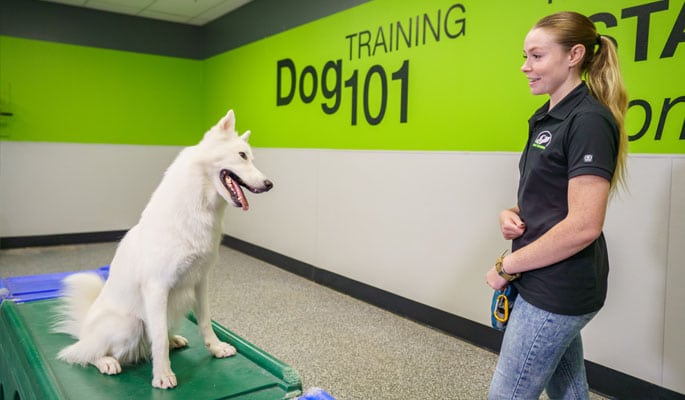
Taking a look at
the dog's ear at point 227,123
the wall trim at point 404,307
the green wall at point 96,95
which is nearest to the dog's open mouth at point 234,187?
the dog's ear at point 227,123

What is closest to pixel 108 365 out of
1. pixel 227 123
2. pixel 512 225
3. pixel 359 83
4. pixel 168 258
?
pixel 168 258

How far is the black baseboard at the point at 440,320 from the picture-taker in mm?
2186

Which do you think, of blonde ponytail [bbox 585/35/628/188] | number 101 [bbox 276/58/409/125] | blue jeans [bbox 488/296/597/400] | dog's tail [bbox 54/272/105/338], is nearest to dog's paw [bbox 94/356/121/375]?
dog's tail [bbox 54/272/105/338]

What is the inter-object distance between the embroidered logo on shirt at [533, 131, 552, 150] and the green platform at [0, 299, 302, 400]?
102cm

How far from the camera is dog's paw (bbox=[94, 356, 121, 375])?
1.54 m

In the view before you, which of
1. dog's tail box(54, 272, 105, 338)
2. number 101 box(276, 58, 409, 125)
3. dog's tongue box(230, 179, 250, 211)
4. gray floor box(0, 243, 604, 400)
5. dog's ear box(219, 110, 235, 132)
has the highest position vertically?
number 101 box(276, 58, 409, 125)

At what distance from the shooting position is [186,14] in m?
5.57

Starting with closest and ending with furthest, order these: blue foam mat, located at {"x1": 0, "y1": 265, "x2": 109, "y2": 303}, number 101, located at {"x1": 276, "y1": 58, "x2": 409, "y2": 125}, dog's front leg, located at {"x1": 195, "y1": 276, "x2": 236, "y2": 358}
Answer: dog's front leg, located at {"x1": 195, "y1": 276, "x2": 236, "y2": 358} → blue foam mat, located at {"x1": 0, "y1": 265, "x2": 109, "y2": 303} → number 101, located at {"x1": 276, "y1": 58, "x2": 409, "y2": 125}

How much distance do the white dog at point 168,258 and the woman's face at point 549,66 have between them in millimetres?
811

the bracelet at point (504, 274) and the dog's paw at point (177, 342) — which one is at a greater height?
the bracelet at point (504, 274)

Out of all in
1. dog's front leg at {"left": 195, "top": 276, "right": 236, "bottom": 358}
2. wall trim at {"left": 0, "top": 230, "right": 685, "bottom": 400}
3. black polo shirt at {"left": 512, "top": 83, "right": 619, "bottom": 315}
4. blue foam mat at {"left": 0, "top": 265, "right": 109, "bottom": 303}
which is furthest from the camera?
blue foam mat at {"left": 0, "top": 265, "right": 109, "bottom": 303}

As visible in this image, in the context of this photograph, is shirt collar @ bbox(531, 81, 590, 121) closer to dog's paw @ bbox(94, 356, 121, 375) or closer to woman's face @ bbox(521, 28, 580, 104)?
woman's face @ bbox(521, 28, 580, 104)

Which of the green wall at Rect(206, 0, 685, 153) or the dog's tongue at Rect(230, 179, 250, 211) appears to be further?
the green wall at Rect(206, 0, 685, 153)

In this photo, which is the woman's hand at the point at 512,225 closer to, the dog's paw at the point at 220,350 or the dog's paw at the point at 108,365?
the dog's paw at the point at 220,350
